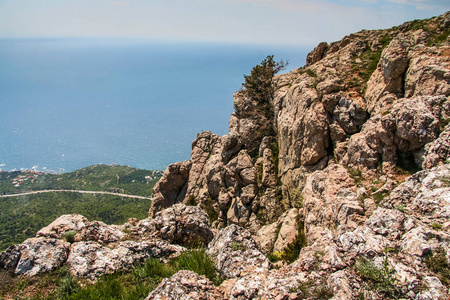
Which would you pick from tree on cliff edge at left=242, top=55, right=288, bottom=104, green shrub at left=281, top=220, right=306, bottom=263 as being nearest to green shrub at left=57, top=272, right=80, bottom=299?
green shrub at left=281, top=220, right=306, bottom=263

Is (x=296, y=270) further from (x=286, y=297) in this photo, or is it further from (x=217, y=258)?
(x=217, y=258)

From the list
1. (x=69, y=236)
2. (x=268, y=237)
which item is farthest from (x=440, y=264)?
(x=268, y=237)

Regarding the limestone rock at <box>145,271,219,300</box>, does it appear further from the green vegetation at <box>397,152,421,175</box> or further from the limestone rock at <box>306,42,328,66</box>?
the limestone rock at <box>306,42,328,66</box>

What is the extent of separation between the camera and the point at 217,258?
8375mm

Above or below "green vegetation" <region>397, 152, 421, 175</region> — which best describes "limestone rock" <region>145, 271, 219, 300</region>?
below

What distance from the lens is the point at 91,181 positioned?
162 m

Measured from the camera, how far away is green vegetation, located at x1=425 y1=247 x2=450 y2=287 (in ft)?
17.4

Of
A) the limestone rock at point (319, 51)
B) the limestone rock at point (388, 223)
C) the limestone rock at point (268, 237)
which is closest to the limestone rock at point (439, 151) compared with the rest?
the limestone rock at point (388, 223)

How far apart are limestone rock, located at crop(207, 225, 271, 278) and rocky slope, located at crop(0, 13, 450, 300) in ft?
0.15

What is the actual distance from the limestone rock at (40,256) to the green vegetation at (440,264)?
1072 cm

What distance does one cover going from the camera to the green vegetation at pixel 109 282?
7.08m

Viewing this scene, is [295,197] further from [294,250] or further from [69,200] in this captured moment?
[69,200]

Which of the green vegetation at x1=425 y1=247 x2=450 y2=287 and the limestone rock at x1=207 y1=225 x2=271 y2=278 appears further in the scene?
the limestone rock at x1=207 y1=225 x2=271 y2=278

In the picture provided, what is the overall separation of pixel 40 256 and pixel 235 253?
6.63 metres
